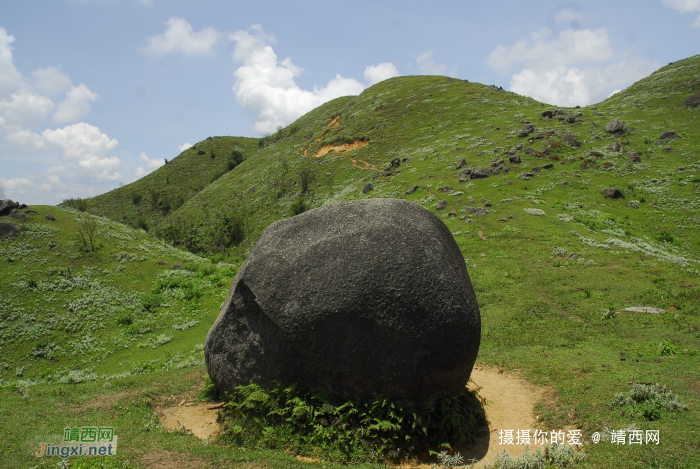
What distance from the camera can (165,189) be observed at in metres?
110

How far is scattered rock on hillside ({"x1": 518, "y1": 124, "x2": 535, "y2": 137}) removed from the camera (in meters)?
53.8

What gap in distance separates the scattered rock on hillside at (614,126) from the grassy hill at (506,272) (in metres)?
0.83

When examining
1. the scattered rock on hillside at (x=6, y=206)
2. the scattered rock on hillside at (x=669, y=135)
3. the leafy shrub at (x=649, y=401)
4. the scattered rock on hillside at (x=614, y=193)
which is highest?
the scattered rock on hillside at (x=669, y=135)

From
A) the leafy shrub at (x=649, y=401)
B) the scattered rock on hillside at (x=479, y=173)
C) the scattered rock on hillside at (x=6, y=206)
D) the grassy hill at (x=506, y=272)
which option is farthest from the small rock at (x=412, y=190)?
the scattered rock on hillside at (x=6, y=206)

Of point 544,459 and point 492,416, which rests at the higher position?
point 544,459

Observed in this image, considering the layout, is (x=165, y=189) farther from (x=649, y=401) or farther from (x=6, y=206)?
(x=649, y=401)

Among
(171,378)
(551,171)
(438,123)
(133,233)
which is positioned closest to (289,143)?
(438,123)

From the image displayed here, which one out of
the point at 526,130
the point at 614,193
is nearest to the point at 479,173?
the point at 526,130

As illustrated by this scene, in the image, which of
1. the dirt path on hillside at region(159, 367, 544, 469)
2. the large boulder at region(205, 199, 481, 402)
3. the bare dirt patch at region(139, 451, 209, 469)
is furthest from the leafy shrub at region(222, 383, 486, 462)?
the bare dirt patch at region(139, 451, 209, 469)

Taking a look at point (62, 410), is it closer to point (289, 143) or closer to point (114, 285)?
point (114, 285)

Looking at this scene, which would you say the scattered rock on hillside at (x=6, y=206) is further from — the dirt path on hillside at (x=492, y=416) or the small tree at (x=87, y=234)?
the dirt path on hillside at (x=492, y=416)

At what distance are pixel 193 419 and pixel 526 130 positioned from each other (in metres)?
57.6

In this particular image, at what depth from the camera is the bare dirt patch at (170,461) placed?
25.1ft

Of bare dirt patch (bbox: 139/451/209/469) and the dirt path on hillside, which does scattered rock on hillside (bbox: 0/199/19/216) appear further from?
bare dirt patch (bbox: 139/451/209/469)
